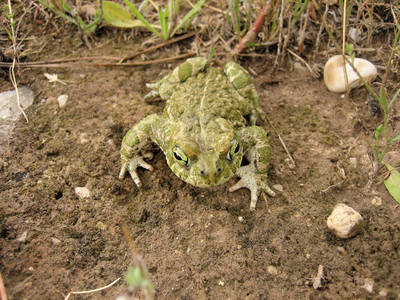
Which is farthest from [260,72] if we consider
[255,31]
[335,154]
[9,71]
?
[9,71]

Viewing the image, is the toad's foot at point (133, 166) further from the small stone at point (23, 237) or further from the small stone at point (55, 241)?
the small stone at point (23, 237)

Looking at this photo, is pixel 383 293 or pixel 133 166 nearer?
pixel 383 293

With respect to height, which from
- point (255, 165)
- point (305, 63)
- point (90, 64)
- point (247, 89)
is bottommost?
point (255, 165)

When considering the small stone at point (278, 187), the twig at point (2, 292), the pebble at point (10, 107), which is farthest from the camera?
the pebble at point (10, 107)

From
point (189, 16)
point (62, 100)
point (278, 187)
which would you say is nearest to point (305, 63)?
point (189, 16)

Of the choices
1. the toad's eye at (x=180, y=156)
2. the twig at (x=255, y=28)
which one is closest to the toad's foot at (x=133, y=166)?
the toad's eye at (x=180, y=156)

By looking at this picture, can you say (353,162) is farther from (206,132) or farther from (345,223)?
(206,132)

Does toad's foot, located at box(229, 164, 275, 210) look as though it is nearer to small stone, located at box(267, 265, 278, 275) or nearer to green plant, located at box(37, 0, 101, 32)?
small stone, located at box(267, 265, 278, 275)
